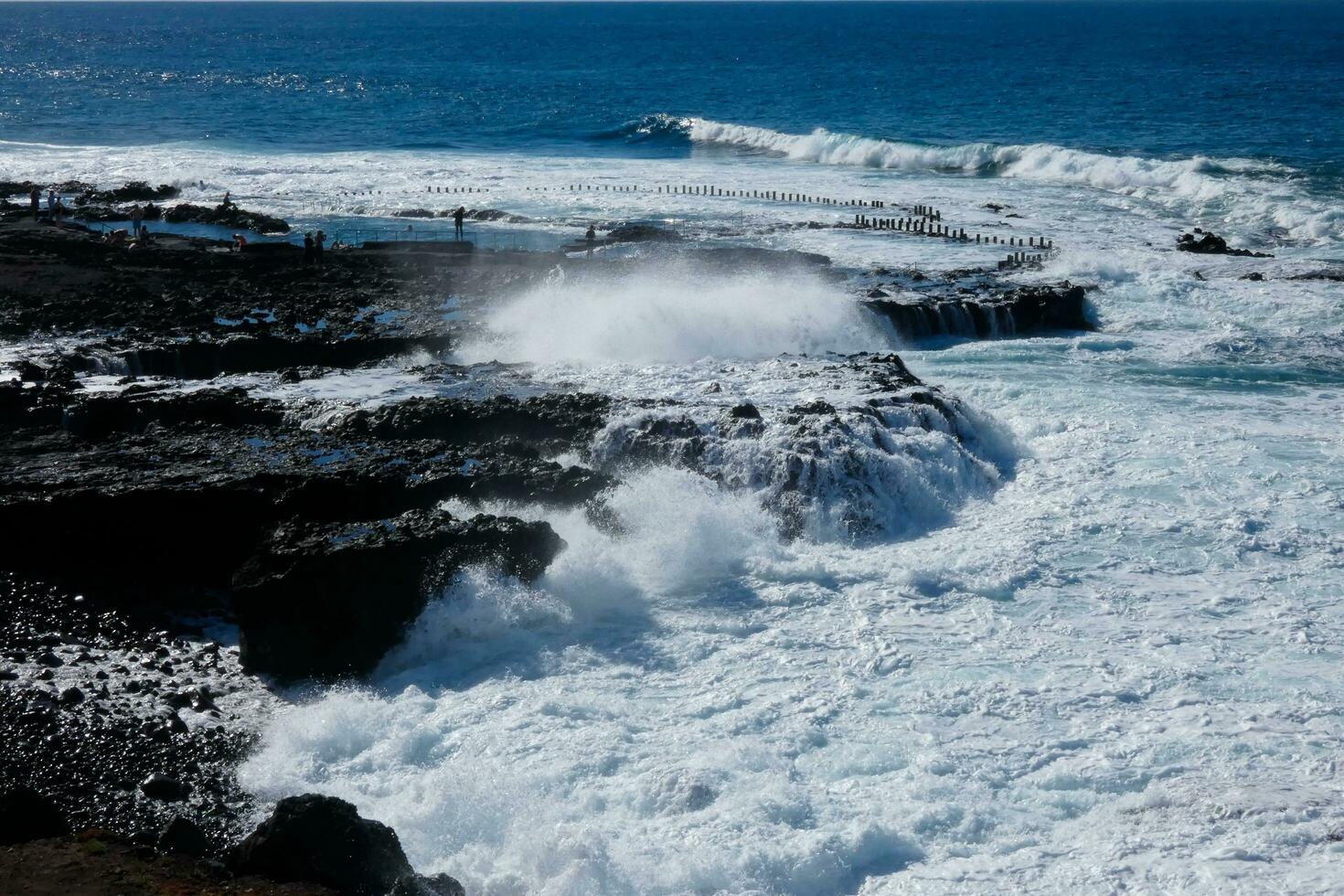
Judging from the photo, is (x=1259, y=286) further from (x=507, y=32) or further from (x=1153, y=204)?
(x=507, y=32)

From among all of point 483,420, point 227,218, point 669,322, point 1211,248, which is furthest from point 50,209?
point 1211,248

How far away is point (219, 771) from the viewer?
1361 cm

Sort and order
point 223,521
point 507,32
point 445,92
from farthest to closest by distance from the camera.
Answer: point 507,32 → point 445,92 → point 223,521

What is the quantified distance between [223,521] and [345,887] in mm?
8138

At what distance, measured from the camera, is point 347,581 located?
16.0m

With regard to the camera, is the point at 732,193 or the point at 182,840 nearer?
the point at 182,840

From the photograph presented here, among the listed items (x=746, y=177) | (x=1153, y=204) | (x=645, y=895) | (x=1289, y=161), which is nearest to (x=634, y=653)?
(x=645, y=895)

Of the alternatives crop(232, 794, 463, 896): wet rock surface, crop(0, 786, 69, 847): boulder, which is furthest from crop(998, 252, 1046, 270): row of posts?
crop(0, 786, 69, 847): boulder

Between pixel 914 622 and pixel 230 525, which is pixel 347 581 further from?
pixel 914 622

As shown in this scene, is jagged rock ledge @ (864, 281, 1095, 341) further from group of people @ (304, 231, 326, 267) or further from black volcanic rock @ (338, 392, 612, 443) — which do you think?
group of people @ (304, 231, 326, 267)

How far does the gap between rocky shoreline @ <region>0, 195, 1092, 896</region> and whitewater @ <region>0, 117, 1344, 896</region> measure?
0.58 meters

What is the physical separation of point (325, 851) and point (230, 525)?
787 centimetres

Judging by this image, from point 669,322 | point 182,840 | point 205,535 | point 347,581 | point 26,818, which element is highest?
point 669,322

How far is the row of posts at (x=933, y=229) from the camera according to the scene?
133 feet
